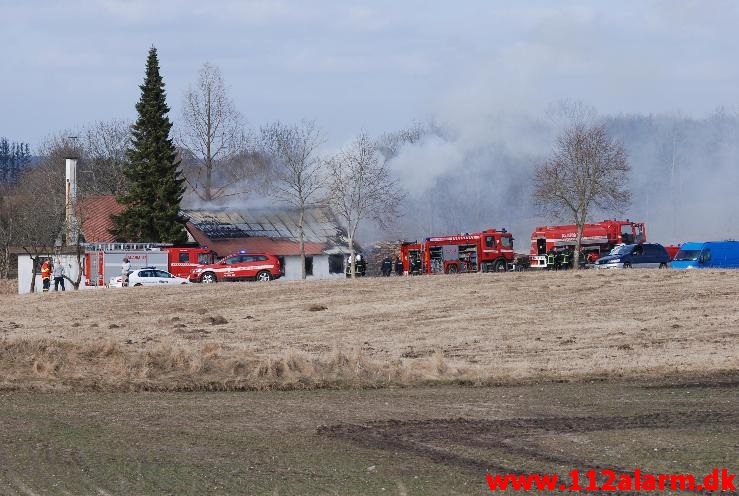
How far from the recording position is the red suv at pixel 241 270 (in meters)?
54.4

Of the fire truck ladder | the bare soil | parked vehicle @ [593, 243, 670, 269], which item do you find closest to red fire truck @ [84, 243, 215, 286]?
the fire truck ladder

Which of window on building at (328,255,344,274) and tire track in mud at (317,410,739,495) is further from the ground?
window on building at (328,255,344,274)

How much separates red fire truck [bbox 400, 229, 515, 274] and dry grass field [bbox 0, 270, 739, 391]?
536 inches

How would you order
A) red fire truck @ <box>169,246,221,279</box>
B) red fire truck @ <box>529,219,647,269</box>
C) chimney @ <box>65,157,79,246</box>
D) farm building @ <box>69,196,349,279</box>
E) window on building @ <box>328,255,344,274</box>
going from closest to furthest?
red fire truck @ <box>169,246,221,279</box> → chimney @ <box>65,157,79,246</box> → red fire truck @ <box>529,219,647,269</box> → farm building @ <box>69,196,349,279</box> → window on building @ <box>328,255,344,274</box>

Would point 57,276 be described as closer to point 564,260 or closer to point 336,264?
point 336,264

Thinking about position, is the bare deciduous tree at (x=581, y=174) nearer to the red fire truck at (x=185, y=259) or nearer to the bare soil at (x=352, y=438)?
the red fire truck at (x=185, y=259)

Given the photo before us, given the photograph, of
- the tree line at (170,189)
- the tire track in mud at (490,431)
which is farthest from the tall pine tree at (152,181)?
the tire track in mud at (490,431)

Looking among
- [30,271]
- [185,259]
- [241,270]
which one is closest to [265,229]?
[185,259]

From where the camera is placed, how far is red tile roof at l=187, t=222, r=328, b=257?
69.1m

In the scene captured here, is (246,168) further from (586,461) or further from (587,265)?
(586,461)

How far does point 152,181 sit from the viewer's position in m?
67.2

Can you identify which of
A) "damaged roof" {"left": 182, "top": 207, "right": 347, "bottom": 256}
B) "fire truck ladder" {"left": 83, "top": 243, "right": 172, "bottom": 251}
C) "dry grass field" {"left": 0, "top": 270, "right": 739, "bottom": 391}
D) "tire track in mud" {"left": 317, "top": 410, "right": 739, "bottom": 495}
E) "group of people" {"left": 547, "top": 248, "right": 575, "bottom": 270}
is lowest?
"tire track in mud" {"left": 317, "top": 410, "right": 739, "bottom": 495}

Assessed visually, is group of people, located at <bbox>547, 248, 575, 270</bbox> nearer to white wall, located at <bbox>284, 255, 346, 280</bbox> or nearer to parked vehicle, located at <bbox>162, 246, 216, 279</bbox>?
white wall, located at <bbox>284, 255, 346, 280</bbox>

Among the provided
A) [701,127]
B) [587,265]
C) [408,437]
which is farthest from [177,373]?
[701,127]
